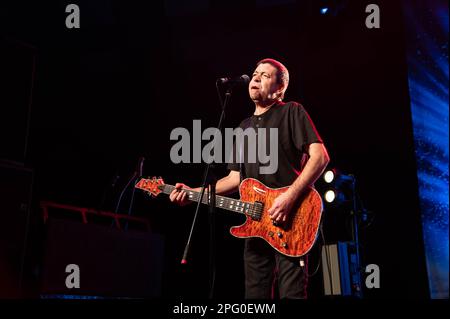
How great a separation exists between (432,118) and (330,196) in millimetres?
1708

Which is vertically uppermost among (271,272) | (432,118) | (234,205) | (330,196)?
(432,118)

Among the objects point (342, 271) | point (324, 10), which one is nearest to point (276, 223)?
point (342, 271)

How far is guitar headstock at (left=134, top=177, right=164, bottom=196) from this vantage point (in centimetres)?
342

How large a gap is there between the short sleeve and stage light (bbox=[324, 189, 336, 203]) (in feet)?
5.59

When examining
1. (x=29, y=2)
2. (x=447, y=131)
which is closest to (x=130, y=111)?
(x=29, y=2)

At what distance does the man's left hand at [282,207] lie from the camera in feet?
8.96

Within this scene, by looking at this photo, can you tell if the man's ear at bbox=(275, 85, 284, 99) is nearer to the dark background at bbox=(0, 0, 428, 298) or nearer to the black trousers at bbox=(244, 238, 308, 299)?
the black trousers at bbox=(244, 238, 308, 299)

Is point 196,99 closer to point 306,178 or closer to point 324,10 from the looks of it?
point 324,10

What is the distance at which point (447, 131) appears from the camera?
5535mm

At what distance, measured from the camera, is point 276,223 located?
2.78m

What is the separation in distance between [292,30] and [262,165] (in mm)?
2787

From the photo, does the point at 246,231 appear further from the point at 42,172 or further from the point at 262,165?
the point at 42,172

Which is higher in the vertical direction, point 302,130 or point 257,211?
point 302,130
